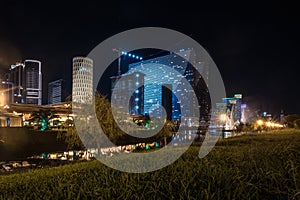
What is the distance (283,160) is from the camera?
13.5 feet

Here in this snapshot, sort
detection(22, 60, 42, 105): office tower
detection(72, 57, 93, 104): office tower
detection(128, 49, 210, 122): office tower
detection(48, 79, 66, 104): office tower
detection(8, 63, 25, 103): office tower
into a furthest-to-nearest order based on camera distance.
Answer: detection(48, 79, 66, 104): office tower < detection(22, 60, 42, 105): office tower < detection(128, 49, 210, 122): office tower < detection(8, 63, 25, 103): office tower < detection(72, 57, 93, 104): office tower

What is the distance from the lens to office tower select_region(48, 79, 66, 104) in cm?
16650

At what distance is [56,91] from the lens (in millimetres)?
172750

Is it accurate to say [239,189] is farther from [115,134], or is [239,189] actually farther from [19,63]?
[19,63]

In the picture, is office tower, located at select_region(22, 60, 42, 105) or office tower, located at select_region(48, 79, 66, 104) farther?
office tower, located at select_region(48, 79, 66, 104)

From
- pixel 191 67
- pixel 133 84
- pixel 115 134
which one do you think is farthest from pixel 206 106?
pixel 115 134

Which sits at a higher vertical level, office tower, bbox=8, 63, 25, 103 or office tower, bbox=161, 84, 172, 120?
office tower, bbox=8, 63, 25, 103

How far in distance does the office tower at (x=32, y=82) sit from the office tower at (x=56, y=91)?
1474 centimetres

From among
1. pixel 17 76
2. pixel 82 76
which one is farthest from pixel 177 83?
pixel 17 76

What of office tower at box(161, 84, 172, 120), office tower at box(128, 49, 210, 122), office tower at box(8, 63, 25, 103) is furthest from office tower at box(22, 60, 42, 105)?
office tower at box(161, 84, 172, 120)

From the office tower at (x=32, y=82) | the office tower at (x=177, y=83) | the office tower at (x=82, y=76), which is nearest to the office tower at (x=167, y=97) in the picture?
the office tower at (x=177, y=83)

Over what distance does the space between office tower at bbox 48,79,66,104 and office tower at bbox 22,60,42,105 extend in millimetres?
14739

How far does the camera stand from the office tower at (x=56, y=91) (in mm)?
166500

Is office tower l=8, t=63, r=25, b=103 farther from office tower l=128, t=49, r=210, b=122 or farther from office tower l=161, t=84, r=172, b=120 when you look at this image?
office tower l=161, t=84, r=172, b=120
